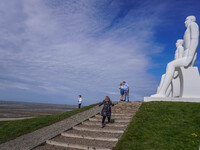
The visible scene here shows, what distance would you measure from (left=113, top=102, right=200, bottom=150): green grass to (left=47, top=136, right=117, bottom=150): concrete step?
1.60 feet

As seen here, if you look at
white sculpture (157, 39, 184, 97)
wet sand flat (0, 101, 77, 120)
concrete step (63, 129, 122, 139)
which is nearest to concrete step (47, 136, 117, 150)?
concrete step (63, 129, 122, 139)

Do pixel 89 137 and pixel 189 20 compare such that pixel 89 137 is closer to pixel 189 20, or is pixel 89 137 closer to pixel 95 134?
pixel 95 134

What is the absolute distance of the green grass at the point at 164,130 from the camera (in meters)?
5.68

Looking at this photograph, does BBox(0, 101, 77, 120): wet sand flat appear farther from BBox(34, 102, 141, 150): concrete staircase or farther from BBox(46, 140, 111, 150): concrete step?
BBox(46, 140, 111, 150): concrete step

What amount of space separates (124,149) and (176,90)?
38.1 ft

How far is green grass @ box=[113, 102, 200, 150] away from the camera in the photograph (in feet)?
18.6

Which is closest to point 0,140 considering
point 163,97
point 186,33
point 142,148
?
point 142,148

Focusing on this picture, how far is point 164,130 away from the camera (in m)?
6.91

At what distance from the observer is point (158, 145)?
568 centimetres

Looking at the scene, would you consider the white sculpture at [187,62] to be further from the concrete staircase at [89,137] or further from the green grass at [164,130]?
the concrete staircase at [89,137]

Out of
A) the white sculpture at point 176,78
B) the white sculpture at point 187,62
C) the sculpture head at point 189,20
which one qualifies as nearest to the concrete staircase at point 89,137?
the white sculpture at point 187,62

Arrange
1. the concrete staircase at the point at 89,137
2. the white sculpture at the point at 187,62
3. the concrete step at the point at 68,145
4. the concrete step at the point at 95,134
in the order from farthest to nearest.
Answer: the white sculpture at the point at 187,62
the concrete step at the point at 95,134
the concrete staircase at the point at 89,137
the concrete step at the point at 68,145

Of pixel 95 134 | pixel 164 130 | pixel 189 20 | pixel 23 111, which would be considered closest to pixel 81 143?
pixel 95 134

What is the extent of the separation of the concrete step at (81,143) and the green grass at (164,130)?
487 mm
